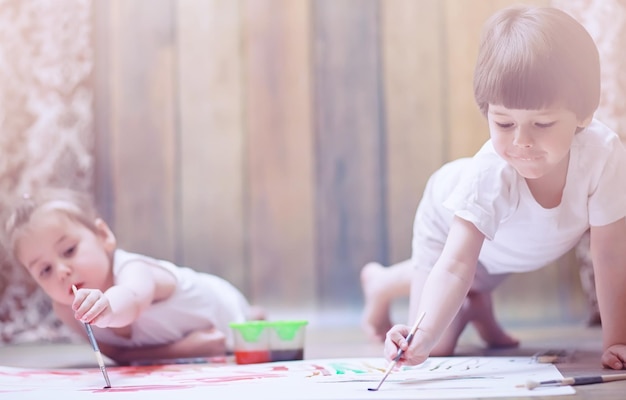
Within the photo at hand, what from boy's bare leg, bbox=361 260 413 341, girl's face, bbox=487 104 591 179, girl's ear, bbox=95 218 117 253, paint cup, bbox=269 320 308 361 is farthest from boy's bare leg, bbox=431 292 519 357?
girl's ear, bbox=95 218 117 253

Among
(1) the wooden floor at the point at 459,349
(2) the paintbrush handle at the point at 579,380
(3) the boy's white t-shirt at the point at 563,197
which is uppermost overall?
(3) the boy's white t-shirt at the point at 563,197

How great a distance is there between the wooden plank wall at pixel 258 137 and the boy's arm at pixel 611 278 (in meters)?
0.75

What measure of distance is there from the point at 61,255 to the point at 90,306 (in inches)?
7.9

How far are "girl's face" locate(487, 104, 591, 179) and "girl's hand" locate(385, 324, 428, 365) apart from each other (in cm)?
19

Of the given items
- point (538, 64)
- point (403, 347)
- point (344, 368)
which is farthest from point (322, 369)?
point (538, 64)

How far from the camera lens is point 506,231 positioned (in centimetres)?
85

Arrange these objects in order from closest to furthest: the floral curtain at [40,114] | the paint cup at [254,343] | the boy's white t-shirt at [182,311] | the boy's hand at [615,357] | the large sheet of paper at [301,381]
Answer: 1. the large sheet of paper at [301,381]
2. the boy's hand at [615,357]
3. the paint cup at [254,343]
4. the boy's white t-shirt at [182,311]
5. the floral curtain at [40,114]

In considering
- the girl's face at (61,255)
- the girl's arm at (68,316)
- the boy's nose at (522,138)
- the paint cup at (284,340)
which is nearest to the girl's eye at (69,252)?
the girl's face at (61,255)

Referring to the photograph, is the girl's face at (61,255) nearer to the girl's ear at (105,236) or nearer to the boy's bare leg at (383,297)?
the girl's ear at (105,236)

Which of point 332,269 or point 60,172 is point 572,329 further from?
point 60,172

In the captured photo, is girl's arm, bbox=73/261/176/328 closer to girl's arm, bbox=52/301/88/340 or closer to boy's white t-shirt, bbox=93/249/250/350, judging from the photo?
boy's white t-shirt, bbox=93/249/250/350

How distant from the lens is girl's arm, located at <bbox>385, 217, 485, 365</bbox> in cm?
68

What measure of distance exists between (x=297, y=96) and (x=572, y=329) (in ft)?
2.20

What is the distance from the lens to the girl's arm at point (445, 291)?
A: 26.7 inches
